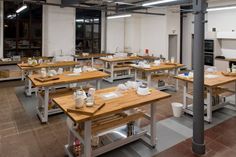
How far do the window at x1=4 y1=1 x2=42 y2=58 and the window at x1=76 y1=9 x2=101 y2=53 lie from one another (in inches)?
72.9

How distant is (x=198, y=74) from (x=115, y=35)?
331 inches

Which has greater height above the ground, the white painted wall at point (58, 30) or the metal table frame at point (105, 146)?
the white painted wall at point (58, 30)

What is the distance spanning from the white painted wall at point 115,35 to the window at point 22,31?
3522mm

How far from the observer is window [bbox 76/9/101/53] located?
32.7ft

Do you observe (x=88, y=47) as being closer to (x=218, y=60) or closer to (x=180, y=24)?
(x=180, y=24)

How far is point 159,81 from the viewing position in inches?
269

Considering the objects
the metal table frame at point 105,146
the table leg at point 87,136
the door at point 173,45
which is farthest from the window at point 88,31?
the table leg at point 87,136

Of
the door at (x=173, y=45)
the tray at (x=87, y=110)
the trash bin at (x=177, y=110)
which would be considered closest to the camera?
the tray at (x=87, y=110)

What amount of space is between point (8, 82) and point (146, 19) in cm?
697

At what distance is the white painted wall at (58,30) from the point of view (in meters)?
8.59

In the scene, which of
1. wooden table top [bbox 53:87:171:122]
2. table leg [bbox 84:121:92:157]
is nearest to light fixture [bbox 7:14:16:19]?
wooden table top [bbox 53:87:171:122]

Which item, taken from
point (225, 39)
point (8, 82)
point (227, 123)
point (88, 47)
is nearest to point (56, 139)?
point (227, 123)

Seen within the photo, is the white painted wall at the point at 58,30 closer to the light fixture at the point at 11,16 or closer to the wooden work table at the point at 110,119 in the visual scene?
the light fixture at the point at 11,16

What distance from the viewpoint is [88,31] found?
33.8ft
